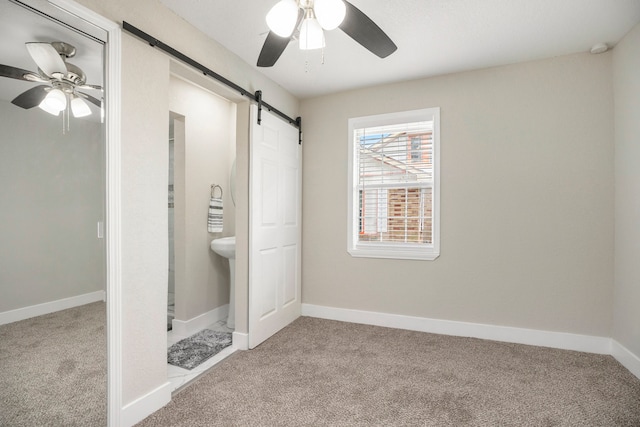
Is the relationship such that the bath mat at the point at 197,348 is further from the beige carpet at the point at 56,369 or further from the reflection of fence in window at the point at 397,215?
the reflection of fence in window at the point at 397,215

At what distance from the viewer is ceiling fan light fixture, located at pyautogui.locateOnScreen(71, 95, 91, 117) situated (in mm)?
1626

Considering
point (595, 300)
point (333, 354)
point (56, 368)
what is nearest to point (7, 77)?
point (56, 368)

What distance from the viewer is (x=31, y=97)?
146cm

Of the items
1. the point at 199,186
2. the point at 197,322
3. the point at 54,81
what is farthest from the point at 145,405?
the point at 199,186

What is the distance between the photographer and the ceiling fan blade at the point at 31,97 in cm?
143

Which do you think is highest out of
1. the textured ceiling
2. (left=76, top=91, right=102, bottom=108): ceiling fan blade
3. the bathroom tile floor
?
the textured ceiling

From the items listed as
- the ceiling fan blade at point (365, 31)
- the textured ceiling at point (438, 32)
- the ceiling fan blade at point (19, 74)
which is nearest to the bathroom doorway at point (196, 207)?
the textured ceiling at point (438, 32)

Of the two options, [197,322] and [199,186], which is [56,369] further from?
[199,186]

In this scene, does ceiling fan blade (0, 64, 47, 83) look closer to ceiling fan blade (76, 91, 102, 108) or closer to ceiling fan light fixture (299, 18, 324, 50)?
ceiling fan blade (76, 91, 102, 108)

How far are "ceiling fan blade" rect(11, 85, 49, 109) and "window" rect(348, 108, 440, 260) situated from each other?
2.70 meters

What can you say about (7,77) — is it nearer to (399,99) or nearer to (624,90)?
(399,99)

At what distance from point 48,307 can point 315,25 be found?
1.95 meters

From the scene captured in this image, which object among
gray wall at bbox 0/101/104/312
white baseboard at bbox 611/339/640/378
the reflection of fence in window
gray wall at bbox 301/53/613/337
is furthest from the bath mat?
white baseboard at bbox 611/339/640/378

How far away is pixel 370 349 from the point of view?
291 cm
